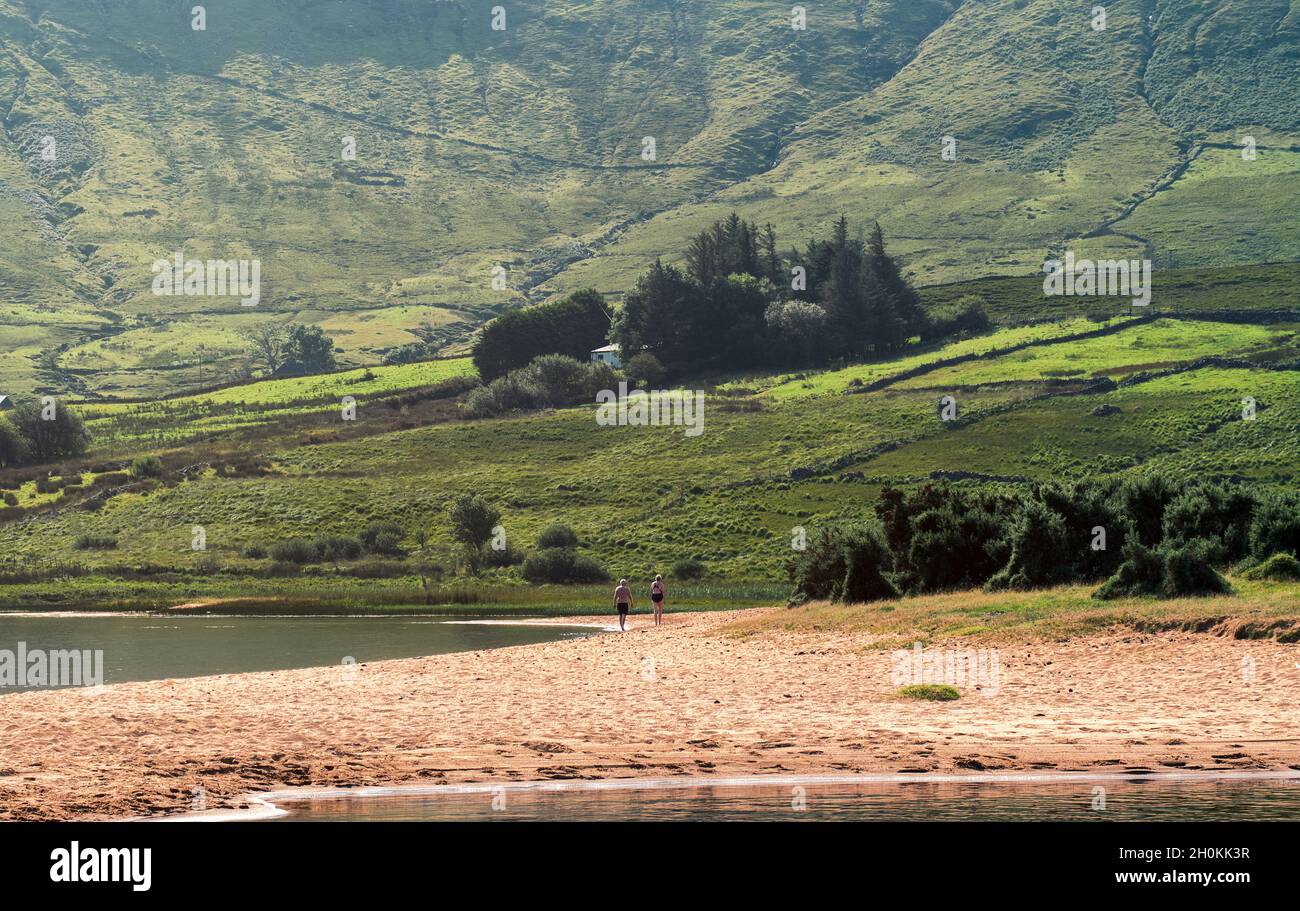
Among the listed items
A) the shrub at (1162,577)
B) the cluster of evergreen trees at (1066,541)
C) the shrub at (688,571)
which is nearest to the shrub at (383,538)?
the shrub at (688,571)

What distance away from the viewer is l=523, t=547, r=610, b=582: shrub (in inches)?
3201

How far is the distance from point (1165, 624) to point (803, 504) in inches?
2424

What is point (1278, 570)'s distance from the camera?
34.9 metres

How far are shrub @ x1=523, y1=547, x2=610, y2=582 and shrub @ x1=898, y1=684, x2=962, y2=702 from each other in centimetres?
5613

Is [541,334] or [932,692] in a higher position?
[541,334]

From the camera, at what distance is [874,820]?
14.1m

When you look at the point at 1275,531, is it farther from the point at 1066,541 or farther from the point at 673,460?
the point at 673,460

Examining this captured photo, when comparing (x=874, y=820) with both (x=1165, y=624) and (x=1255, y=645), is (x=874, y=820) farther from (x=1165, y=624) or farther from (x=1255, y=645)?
(x=1165, y=624)

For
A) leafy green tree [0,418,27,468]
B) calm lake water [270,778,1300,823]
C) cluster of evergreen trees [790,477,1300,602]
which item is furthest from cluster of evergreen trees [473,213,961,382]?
calm lake water [270,778,1300,823]

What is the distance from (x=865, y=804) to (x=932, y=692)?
9.96 m

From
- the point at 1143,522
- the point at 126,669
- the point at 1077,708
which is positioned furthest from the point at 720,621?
the point at 1077,708

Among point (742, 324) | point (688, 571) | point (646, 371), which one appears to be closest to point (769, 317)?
point (742, 324)

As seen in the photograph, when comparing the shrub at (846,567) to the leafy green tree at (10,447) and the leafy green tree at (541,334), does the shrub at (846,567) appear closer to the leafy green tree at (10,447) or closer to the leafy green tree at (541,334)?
the leafy green tree at (10,447)

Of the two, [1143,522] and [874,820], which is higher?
[1143,522]
